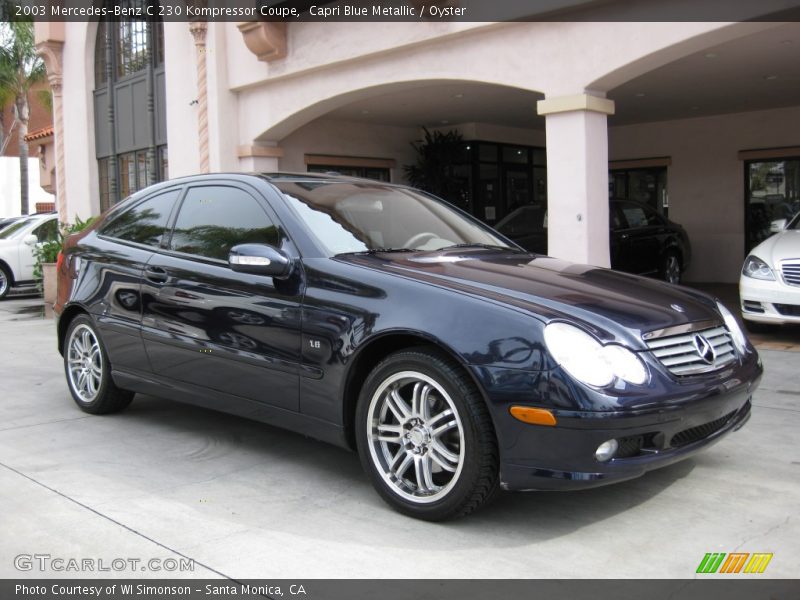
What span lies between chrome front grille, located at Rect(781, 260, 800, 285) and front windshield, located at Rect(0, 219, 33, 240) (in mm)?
13978

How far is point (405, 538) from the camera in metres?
3.49

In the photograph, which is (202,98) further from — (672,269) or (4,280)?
(672,269)

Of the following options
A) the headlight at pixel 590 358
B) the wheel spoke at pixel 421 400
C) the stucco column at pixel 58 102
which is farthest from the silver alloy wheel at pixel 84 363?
the stucco column at pixel 58 102

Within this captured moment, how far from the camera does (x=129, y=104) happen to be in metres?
16.6

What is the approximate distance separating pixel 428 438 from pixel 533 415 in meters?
0.56

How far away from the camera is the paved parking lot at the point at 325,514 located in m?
3.26

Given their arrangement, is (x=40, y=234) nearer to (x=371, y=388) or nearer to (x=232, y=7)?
(x=232, y=7)

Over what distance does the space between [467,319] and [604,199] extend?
5.82 meters

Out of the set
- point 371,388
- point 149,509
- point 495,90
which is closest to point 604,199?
point 495,90

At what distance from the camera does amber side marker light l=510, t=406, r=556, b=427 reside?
3.24 meters

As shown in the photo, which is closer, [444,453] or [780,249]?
[444,453]

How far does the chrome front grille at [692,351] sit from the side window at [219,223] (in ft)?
6.66

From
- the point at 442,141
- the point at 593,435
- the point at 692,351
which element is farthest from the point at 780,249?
the point at 442,141
